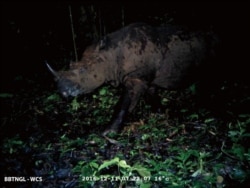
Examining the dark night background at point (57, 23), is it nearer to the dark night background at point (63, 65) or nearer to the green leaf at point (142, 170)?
the dark night background at point (63, 65)

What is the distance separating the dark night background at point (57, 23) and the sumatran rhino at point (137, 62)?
2.31m

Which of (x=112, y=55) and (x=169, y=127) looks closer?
(x=169, y=127)

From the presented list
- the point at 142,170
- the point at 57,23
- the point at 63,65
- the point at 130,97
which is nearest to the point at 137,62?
the point at 130,97

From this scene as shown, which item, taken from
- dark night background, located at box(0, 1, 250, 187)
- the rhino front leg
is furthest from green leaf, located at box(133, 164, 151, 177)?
the rhino front leg

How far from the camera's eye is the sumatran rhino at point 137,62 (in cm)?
523

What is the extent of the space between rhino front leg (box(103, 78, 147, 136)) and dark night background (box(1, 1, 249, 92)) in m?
3.06

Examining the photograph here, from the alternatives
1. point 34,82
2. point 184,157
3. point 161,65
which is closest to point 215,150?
point 184,157

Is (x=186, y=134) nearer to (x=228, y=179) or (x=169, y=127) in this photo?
(x=169, y=127)

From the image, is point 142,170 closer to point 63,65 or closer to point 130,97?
point 130,97

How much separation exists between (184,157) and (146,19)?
6.59 meters

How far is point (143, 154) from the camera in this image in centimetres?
430

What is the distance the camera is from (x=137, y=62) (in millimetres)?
5344

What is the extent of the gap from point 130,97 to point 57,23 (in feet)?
17.5

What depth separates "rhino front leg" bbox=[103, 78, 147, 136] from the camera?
199 inches
